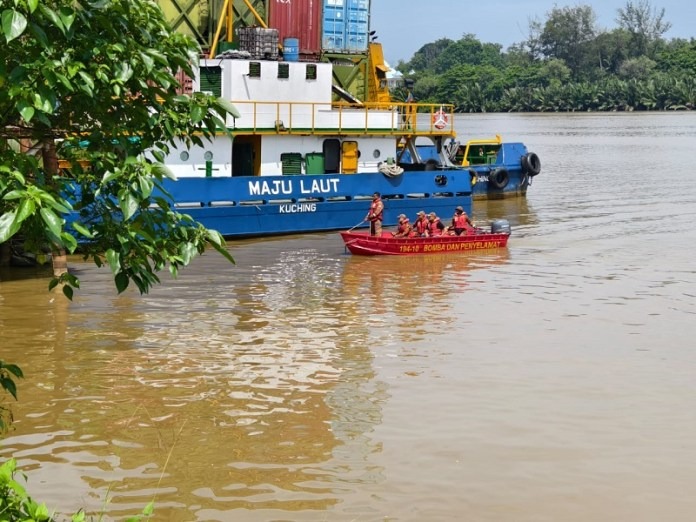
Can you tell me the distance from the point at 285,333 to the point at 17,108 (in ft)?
36.9

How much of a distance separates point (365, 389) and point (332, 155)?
1464 centimetres

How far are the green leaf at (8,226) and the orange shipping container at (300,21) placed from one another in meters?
24.0

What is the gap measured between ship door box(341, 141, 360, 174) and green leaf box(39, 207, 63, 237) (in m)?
22.6

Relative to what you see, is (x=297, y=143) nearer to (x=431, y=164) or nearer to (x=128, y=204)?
(x=431, y=164)

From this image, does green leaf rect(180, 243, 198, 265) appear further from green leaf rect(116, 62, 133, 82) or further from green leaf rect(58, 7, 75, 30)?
green leaf rect(58, 7, 75, 30)

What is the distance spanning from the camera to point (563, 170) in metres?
50.6

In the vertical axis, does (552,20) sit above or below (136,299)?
above

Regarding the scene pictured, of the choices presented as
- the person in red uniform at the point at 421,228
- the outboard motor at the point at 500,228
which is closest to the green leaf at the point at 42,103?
the person in red uniform at the point at 421,228

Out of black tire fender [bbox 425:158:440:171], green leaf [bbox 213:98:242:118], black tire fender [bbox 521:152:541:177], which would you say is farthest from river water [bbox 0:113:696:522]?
black tire fender [bbox 521:152:541:177]

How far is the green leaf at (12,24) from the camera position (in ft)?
15.1

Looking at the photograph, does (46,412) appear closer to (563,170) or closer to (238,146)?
(238,146)

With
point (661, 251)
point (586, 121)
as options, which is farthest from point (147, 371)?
point (586, 121)

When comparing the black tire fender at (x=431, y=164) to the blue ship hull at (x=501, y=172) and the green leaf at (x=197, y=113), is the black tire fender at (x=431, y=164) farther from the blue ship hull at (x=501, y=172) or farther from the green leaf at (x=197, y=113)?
the green leaf at (x=197, y=113)

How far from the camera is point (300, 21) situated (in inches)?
1124
